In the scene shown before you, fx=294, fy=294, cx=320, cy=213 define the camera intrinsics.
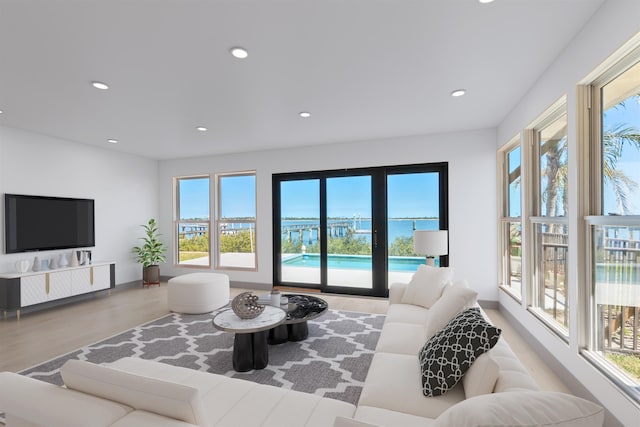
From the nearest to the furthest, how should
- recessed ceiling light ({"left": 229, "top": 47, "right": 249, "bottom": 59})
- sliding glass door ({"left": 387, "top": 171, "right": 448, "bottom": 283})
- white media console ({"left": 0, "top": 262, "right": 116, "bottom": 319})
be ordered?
recessed ceiling light ({"left": 229, "top": 47, "right": 249, "bottom": 59}), white media console ({"left": 0, "top": 262, "right": 116, "bottom": 319}), sliding glass door ({"left": 387, "top": 171, "right": 448, "bottom": 283})

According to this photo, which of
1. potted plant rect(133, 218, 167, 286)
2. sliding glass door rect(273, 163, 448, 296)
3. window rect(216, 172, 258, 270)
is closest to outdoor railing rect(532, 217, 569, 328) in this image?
sliding glass door rect(273, 163, 448, 296)

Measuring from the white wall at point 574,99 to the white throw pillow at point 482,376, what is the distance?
3.31ft

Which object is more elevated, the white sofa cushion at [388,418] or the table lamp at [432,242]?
the table lamp at [432,242]

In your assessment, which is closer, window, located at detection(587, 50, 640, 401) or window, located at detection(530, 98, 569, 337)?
window, located at detection(587, 50, 640, 401)

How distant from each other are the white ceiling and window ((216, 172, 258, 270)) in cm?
200

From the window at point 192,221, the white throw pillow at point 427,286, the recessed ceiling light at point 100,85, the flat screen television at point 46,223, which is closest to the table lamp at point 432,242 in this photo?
the white throw pillow at point 427,286

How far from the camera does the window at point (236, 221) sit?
19.2 feet

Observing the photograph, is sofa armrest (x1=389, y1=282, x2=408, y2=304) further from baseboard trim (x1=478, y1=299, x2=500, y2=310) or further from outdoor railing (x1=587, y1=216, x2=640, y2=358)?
baseboard trim (x1=478, y1=299, x2=500, y2=310)

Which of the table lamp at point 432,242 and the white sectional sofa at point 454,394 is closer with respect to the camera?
the white sectional sofa at point 454,394

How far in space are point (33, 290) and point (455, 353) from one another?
5.28 metres

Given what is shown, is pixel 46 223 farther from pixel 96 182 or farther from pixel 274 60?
pixel 274 60

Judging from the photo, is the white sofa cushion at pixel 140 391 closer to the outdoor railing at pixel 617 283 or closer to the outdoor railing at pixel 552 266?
the outdoor railing at pixel 617 283

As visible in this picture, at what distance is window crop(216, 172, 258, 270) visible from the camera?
5.84 m

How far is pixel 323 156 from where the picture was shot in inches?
206
